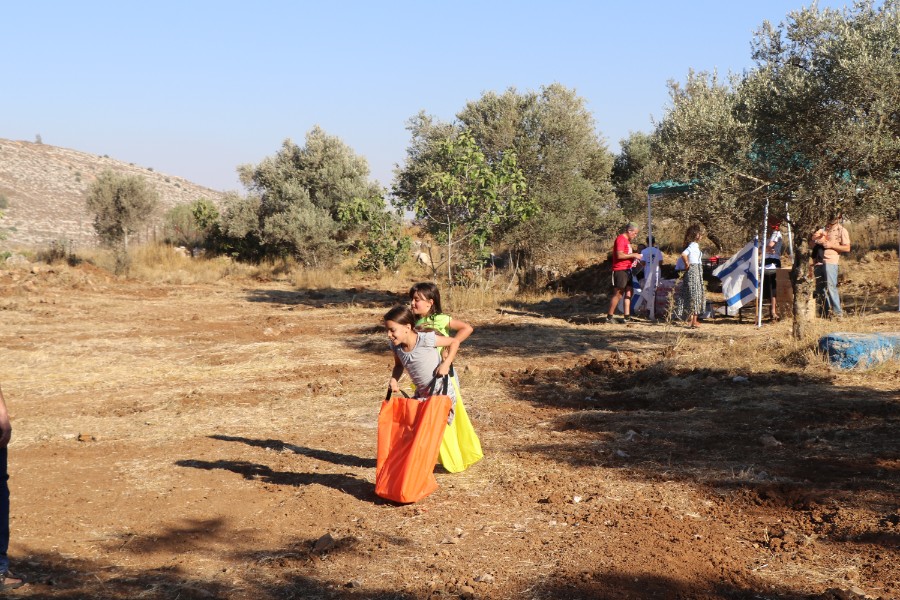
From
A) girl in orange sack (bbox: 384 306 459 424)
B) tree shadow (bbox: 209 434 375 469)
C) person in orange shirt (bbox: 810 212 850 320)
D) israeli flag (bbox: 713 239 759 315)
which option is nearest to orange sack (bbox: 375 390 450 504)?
girl in orange sack (bbox: 384 306 459 424)

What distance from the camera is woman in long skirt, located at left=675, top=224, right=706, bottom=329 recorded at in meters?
13.2

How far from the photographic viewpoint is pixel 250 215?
2750 centimetres

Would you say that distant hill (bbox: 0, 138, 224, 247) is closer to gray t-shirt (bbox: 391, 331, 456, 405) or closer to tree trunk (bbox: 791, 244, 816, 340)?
tree trunk (bbox: 791, 244, 816, 340)

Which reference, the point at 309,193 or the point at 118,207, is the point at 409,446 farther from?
the point at 118,207

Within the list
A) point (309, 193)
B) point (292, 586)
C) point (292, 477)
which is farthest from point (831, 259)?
point (309, 193)

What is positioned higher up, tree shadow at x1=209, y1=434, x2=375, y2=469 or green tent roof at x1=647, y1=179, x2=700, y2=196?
green tent roof at x1=647, y1=179, x2=700, y2=196

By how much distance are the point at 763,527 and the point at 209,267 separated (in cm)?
2405

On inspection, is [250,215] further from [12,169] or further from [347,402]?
[12,169]

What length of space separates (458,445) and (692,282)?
8.16m

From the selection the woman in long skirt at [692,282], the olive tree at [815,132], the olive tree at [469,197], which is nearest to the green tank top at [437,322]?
the olive tree at [815,132]

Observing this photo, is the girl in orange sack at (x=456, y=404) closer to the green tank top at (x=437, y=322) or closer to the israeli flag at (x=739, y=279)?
the green tank top at (x=437, y=322)

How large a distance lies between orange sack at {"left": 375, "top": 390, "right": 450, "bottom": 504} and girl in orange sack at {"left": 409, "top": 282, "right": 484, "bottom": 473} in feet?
1.08

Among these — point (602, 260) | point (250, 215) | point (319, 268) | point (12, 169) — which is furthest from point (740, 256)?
point (12, 169)

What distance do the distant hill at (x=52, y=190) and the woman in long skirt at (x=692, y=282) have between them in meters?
30.5
